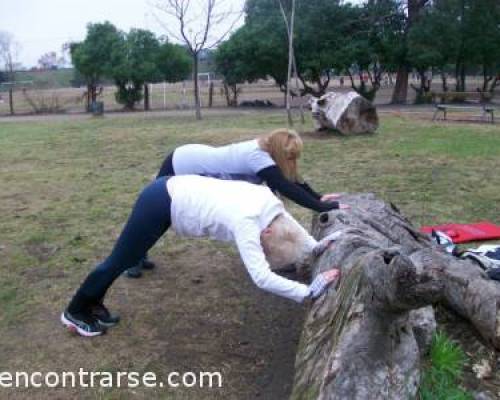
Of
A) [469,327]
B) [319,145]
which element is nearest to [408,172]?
[319,145]

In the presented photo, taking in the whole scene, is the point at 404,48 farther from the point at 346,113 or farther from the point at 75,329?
the point at 75,329

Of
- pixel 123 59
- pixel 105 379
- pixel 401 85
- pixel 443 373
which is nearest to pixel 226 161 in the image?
pixel 105 379

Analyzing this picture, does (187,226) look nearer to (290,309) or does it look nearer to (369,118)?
(290,309)

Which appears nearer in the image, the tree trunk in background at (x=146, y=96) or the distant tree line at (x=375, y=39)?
the distant tree line at (x=375, y=39)

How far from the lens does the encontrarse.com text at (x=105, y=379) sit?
9.98ft

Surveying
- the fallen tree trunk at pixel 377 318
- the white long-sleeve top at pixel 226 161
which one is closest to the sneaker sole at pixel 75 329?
the white long-sleeve top at pixel 226 161

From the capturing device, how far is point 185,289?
425 centimetres

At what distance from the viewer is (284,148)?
355cm

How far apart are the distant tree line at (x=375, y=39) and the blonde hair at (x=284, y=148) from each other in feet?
59.4

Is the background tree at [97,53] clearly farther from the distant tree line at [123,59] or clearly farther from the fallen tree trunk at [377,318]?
the fallen tree trunk at [377,318]

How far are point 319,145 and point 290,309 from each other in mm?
7278

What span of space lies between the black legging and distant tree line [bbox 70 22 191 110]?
20.8m

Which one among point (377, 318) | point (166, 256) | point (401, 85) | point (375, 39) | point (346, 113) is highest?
point (375, 39)

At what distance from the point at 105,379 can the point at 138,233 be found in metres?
0.76
